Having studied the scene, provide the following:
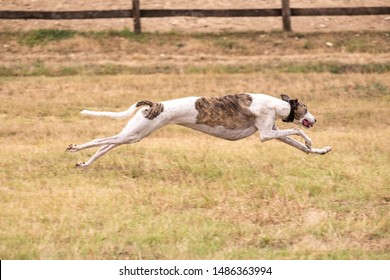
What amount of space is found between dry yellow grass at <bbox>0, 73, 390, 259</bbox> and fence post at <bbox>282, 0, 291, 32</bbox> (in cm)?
708

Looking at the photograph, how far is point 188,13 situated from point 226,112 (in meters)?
12.2

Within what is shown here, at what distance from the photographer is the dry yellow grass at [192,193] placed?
7.05 m

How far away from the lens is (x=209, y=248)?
692cm

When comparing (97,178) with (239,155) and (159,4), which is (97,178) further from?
(159,4)

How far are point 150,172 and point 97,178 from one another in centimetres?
69

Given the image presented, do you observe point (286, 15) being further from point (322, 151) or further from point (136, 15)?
point (322, 151)

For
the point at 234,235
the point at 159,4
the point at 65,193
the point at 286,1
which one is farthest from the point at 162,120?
the point at 159,4

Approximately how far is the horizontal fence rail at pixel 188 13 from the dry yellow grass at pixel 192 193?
22.4 feet

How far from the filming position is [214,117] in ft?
32.2

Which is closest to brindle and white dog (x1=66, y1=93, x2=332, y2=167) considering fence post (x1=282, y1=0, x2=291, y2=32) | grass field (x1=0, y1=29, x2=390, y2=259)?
grass field (x1=0, y1=29, x2=390, y2=259)

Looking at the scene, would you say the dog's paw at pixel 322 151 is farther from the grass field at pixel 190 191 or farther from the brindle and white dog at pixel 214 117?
the grass field at pixel 190 191

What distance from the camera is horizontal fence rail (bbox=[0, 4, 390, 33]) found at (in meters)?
21.5

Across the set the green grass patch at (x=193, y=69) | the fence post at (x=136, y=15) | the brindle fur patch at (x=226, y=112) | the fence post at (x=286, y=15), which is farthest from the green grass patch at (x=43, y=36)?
the brindle fur patch at (x=226, y=112)

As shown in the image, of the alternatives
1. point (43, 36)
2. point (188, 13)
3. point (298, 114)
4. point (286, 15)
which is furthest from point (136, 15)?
point (298, 114)
